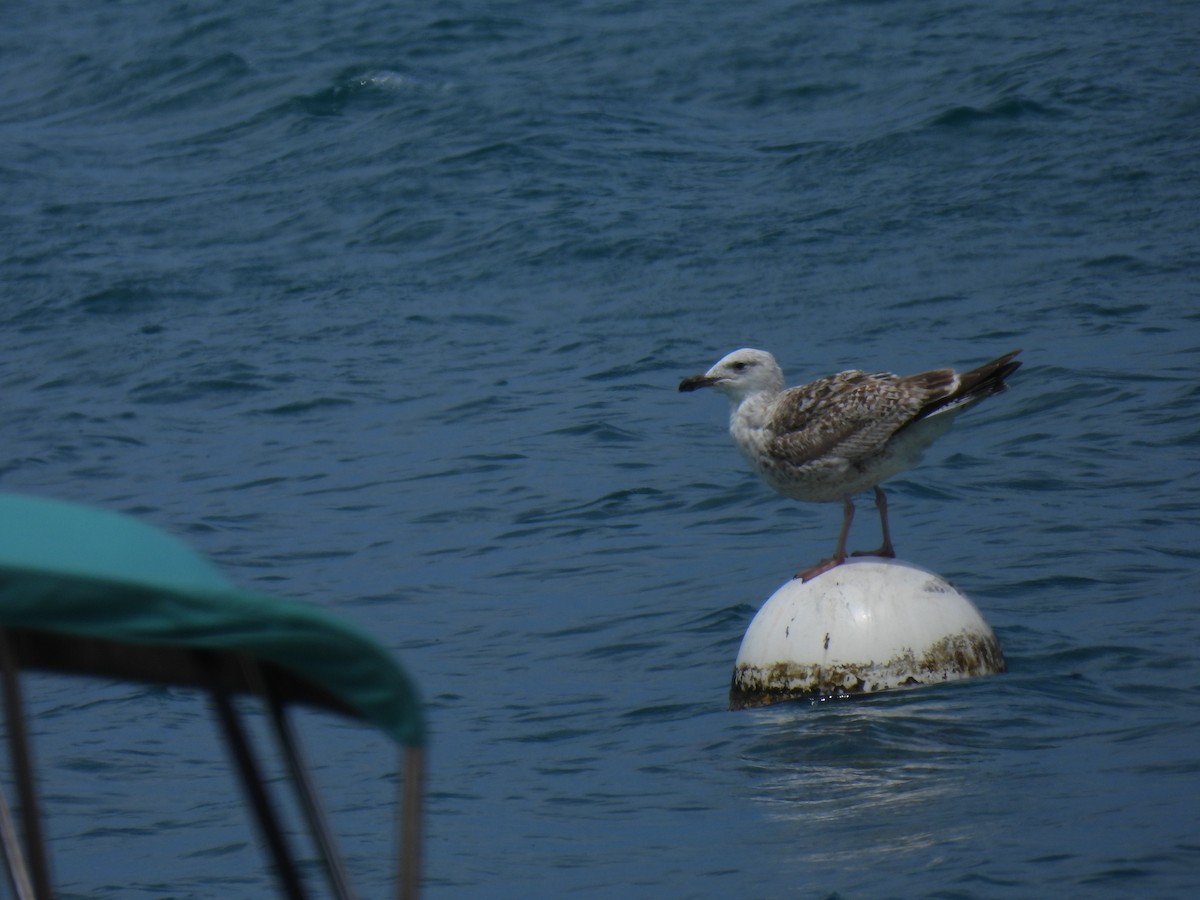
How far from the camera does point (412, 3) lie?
31.2m

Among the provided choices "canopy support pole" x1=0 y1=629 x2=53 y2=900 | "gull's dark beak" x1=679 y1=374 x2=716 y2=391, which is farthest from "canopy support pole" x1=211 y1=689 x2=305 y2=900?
"gull's dark beak" x1=679 y1=374 x2=716 y2=391

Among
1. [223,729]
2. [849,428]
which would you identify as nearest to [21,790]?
[223,729]

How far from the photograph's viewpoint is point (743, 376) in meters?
9.21

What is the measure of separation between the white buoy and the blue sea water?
8.3 inches

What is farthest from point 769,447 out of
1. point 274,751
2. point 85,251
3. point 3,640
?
point 85,251

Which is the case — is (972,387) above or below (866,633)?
above

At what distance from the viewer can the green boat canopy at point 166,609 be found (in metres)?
2.74

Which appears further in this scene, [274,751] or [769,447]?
[274,751]

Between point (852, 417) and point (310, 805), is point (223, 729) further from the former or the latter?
point (852, 417)

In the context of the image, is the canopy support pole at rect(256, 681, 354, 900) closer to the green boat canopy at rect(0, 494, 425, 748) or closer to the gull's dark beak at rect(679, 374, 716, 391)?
the green boat canopy at rect(0, 494, 425, 748)

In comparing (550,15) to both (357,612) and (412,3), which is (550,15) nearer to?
(412,3)

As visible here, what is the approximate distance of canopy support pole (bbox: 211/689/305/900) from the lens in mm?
3307

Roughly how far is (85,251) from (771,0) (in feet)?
40.4

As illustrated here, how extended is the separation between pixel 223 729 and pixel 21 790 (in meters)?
0.37
